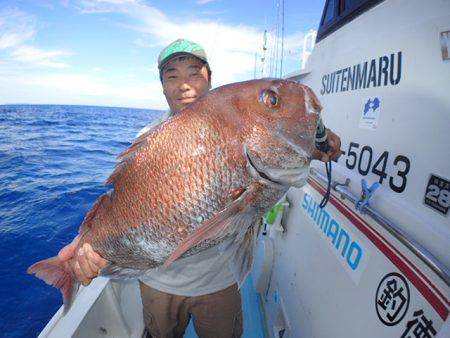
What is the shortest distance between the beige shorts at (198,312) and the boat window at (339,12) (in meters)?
2.22

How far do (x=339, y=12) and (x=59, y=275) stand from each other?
2.88 m

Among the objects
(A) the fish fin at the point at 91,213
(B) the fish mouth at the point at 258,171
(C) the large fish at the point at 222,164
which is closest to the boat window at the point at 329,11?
(C) the large fish at the point at 222,164

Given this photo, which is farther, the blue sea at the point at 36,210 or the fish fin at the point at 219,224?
the blue sea at the point at 36,210

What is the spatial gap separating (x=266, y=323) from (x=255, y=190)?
7.97ft

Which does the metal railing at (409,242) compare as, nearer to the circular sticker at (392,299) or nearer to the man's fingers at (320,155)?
the circular sticker at (392,299)

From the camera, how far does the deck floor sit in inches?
117

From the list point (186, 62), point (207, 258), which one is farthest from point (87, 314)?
point (186, 62)

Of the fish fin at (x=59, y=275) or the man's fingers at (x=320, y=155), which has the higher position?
the man's fingers at (x=320, y=155)

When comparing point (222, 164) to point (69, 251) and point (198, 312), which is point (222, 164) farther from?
point (198, 312)

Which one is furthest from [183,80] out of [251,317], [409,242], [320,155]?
[251,317]

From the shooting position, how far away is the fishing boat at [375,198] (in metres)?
1.04

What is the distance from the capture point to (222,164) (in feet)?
3.63

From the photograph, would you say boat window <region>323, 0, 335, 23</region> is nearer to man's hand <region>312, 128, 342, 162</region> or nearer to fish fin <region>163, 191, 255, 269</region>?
man's hand <region>312, 128, 342, 162</region>

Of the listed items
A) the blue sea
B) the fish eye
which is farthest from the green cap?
the blue sea
